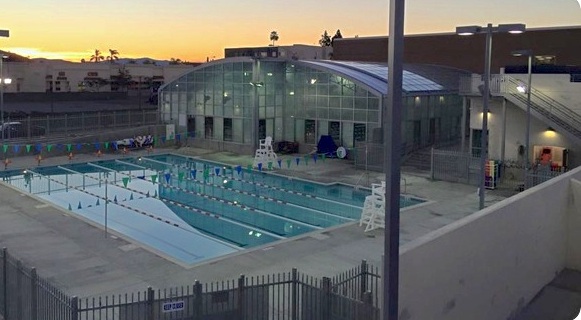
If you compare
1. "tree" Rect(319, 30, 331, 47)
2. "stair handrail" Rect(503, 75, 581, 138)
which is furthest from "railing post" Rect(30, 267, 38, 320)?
"tree" Rect(319, 30, 331, 47)

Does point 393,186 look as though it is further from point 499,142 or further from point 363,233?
point 499,142

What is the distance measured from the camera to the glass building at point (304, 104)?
3506 centimetres

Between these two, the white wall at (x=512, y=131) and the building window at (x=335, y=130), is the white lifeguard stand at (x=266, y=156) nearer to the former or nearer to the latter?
the building window at (x=335, y=130)

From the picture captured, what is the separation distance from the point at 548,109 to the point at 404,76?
38.1ft

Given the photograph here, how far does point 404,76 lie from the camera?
38281 millimetres

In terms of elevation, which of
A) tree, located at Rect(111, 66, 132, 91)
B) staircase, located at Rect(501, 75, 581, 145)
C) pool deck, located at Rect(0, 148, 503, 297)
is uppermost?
tree, located at Rect(111, 66, 132, 91)

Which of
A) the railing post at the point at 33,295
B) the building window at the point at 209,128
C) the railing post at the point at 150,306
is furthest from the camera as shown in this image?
Result: the building window at the point at 209,128

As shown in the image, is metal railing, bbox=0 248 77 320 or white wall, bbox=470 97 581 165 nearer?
metal railing, bbox=0 248 77 320

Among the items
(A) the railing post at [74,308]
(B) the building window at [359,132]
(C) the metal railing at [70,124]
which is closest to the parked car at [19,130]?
(C) the metal railing at [70,124]

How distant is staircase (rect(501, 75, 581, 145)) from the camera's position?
2656 centimetres

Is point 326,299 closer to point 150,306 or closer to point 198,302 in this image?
point 198,302

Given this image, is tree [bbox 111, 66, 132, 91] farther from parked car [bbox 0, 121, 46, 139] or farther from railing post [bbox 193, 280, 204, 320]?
railing post [bbox 193, 280, 204, 320]

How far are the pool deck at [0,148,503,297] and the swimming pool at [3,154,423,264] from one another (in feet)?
3.82

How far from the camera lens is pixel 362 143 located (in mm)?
32594
